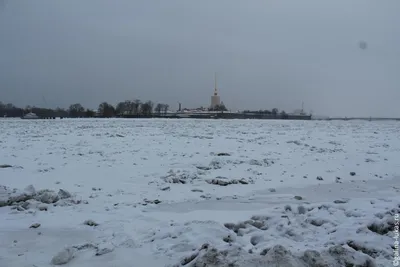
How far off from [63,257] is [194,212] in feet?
11.0

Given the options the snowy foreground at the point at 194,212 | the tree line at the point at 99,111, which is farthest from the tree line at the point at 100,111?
the snowy foreground at the point at 194,212

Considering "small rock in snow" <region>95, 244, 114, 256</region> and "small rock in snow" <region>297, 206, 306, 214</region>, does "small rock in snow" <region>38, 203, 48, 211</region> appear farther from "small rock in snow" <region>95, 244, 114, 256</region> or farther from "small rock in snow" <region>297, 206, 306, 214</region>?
"small rock in snow" <region>297, 206, 306, 214</region>

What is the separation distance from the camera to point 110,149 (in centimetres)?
1766

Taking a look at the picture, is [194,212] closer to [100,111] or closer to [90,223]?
[90,223]

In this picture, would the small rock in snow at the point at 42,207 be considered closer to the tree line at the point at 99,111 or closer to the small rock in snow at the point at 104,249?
the small rock in snow at the point at 104,249

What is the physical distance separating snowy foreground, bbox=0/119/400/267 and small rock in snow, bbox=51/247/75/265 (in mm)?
15

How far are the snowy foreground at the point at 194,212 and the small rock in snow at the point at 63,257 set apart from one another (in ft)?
0.05

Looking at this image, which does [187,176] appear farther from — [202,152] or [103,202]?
[202,152]

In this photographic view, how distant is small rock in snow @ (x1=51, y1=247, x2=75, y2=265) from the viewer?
513 centimetres

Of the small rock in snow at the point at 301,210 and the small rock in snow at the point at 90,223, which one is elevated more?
the small rock in snow at the point at 301,210

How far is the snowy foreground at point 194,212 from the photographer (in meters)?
5.23

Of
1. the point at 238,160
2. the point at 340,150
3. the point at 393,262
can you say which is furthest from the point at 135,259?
the point at 340,150

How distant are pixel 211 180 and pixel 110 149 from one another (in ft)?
27.8

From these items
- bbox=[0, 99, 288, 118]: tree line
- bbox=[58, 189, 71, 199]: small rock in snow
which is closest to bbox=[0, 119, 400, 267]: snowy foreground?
bbox=[58, 189, 71, 199]: small rock in snow
